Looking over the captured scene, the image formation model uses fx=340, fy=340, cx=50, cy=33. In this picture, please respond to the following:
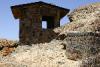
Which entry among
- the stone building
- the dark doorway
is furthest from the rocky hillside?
the dark doorway

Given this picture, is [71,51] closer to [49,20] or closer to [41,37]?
[41,37]

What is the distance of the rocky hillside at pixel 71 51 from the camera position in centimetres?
886

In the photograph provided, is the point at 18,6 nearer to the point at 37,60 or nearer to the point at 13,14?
the point at 13,14

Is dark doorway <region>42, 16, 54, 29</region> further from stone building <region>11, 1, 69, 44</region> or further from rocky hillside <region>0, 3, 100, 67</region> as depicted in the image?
rocky hillside <region>0, 3, 100, 67</region>

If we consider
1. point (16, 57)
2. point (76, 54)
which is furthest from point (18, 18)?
point (76, 54)

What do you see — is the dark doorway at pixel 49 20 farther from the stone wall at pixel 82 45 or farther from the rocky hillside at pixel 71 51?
the stone wall at pixel 82 45

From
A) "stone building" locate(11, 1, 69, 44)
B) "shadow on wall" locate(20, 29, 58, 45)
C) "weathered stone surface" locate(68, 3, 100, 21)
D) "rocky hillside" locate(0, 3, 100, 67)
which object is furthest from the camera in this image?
"stone building" locate(11, 1, 69, 44)

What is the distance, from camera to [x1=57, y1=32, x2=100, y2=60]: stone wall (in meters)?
8.90

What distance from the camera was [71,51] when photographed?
9477mm

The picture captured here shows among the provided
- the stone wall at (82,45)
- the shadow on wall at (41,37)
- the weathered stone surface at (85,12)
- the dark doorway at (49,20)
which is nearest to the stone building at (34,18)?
the shadow on wall at (41,37)

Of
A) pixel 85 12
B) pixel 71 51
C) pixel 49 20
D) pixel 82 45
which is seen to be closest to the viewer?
pixel 82 45

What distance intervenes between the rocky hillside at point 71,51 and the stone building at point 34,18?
5.64 m

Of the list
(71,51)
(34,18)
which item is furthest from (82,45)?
(34,18)

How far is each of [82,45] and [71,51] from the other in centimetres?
43
